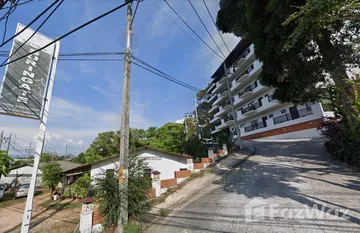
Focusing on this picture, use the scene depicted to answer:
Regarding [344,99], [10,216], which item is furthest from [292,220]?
[10,216]

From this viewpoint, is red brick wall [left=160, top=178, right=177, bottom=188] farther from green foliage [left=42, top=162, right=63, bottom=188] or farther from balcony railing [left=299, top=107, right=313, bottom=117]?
balcony railing [left=299, top=107, right=313, bottom=117]

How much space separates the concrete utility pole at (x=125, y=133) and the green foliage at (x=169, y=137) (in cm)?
1437

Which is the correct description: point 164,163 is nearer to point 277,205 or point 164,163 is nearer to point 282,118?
point 277,205

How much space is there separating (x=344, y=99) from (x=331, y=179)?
394cm

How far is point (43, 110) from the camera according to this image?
7.66 m

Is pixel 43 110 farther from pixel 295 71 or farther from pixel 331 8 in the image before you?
pixel 295 71

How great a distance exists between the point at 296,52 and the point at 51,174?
2149cm

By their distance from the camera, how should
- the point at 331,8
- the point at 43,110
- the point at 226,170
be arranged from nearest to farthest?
the point at 331,8
the point at 43,110
the point at 226,170

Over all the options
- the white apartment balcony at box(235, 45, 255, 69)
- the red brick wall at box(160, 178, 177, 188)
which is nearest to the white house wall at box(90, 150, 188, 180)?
the red brick wall at box(160, 178, 177, 188)

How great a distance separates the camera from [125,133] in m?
5.49

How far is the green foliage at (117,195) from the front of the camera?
5.21 metres

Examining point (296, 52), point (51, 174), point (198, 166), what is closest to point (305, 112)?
point (296, 52)

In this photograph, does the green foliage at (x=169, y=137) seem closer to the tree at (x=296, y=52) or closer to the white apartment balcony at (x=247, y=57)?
the tree at (x=296, y=52)

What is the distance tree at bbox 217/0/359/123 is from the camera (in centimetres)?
703
